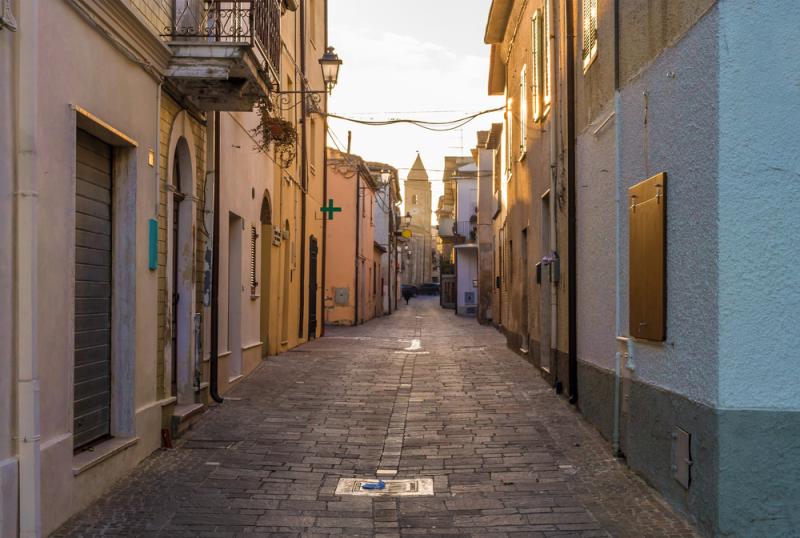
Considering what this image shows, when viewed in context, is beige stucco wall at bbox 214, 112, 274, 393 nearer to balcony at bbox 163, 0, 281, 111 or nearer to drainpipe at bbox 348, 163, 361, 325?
balcony at bbox 163, 0, 281, 111

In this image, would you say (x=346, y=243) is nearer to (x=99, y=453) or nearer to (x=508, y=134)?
(x=508, y=134)

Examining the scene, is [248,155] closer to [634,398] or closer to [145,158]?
[145,158]

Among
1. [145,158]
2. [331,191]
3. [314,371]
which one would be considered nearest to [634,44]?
[145,158]

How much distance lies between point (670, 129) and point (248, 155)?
8253mm

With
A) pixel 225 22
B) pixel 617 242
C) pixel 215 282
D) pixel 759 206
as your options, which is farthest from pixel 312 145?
pixel 759 206

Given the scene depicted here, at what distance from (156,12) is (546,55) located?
21.9 ft

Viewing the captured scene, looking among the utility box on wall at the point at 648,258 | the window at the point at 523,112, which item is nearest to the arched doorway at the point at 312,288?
the window at the point at 523,112

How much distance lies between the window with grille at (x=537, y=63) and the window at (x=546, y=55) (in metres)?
0.32

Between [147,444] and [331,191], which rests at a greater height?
[331,191]

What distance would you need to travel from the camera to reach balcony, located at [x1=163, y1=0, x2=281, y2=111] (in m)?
8.28

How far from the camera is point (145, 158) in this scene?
7.73 m

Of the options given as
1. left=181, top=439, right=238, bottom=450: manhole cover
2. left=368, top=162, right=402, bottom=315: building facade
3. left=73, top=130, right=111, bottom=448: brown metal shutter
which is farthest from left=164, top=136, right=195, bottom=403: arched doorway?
left=368, top=162, right=402, bottom=315: building facade

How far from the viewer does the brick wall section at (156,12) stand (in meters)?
7.52

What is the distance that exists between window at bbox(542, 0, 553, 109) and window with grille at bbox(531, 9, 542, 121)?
32 cm
